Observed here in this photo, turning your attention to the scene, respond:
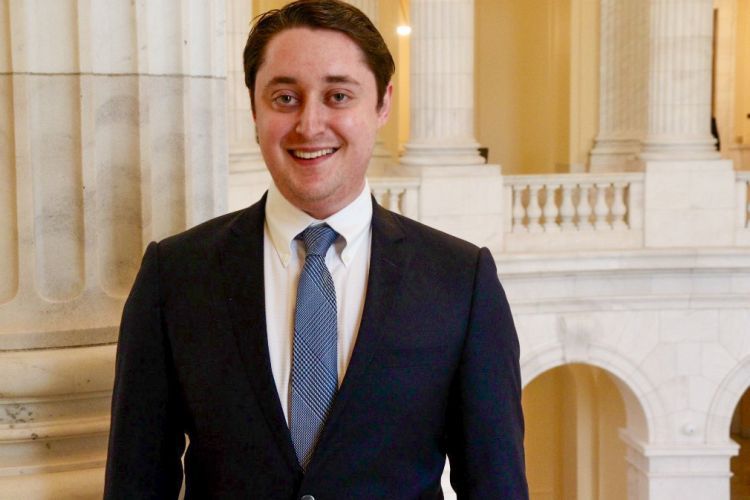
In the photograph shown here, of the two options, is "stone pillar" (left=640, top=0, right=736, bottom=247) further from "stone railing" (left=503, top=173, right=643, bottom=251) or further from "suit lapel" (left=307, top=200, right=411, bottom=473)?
"suit lapel" (left=307, top=200, right=411, bottom=473)

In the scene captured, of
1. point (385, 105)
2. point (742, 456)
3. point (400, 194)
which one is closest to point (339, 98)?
point (385, 105)

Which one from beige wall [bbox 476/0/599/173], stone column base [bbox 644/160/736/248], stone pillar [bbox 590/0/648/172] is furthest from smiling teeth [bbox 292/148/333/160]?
beige wall [bbox 476/0/599/173]

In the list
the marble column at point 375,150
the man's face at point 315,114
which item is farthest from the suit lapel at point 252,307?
the marble column at point 375,150

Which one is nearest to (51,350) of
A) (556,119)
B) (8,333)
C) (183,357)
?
(8,333)

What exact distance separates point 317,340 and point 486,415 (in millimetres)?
327

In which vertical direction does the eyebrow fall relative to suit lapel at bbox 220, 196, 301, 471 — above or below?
above

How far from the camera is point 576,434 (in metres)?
17.7

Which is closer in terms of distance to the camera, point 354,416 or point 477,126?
point 354,416

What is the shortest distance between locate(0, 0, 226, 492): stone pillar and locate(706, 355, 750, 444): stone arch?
12600mm

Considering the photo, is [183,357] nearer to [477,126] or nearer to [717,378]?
[717,378]

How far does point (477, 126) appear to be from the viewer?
793 inches

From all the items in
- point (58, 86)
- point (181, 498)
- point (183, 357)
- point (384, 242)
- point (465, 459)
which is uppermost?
point (58, 86)

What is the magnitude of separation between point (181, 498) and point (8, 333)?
0.51 m

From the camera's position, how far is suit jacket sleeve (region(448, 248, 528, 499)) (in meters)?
2.58
